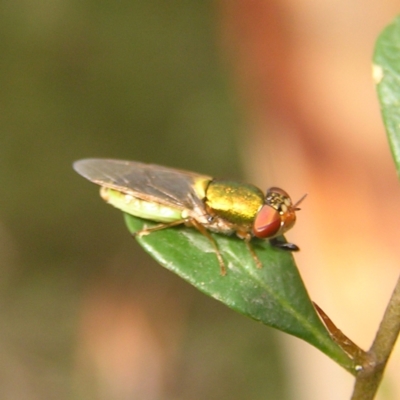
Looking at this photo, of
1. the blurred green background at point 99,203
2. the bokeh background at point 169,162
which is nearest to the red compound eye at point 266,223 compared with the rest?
the bokeh background at point 169,162

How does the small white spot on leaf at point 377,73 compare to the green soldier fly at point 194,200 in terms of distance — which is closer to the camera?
the small white spot on leaf at point 377,73

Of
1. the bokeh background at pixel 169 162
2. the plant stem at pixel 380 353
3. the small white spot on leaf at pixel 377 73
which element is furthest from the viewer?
the bokeh background at pixel 169 162

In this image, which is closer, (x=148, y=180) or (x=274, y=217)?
(x=274, y=217)

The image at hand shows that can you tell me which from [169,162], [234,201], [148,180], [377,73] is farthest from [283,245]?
[169,162]

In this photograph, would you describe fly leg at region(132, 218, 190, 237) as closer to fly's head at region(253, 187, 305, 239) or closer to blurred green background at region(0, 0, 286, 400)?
fly's head at region(253, 187, 305, 239)

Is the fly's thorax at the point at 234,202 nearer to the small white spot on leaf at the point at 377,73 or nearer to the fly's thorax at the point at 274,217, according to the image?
the fly's thorax at the point at 274,217

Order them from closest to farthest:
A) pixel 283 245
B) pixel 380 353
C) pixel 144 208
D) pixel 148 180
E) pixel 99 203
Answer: pixel 380 353, pixel 283 245, pixel 144 208, pixel 148 180, pixel 99 203

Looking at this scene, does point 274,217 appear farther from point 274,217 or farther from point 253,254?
point 253,254
